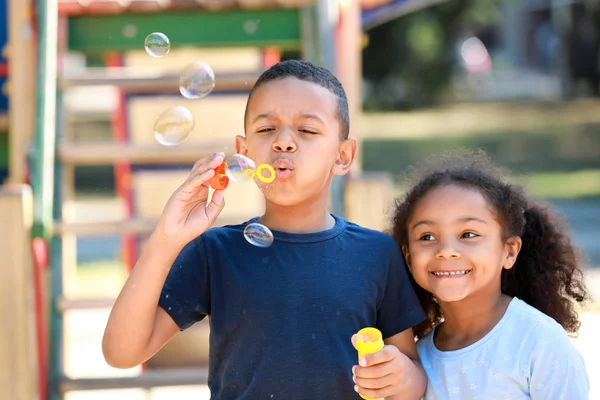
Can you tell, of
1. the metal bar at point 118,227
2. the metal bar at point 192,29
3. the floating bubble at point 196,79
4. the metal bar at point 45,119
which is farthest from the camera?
the metal bar at point 192,29

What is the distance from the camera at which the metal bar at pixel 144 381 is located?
3607mm

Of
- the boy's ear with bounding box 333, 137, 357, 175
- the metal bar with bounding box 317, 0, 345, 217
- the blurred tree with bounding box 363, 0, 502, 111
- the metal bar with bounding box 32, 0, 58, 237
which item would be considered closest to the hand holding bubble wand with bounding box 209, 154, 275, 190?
the boy's ear with bounding box 333, 137, 357, 175

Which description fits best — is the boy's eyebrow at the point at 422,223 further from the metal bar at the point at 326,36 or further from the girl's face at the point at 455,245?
the metal bar at the point at 326,36

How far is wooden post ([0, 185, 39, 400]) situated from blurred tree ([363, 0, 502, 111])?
2487cm

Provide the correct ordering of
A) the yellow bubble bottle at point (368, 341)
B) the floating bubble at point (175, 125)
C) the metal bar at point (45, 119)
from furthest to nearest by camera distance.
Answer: the metal bar at point (45, 119)
the floating bubble at point (175, 125)
the yellow bubble bottle at point (368, 341)

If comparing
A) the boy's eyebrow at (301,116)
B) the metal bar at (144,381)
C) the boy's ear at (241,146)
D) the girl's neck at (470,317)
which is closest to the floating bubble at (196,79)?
the boy's ear at (241,146)

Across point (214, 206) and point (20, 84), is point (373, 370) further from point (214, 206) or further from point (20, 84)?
point (20, 84)

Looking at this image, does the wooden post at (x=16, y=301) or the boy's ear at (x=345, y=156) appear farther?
the wooden post at (x=16, y=301)

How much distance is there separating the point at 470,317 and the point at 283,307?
0.57 m

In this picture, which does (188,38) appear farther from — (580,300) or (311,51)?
(580,300)

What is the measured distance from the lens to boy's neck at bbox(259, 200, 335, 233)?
6.79 ft

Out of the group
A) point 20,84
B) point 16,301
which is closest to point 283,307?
point 16,301

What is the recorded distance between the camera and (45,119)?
377 cm

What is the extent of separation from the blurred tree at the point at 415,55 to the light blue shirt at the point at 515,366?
25.9m
